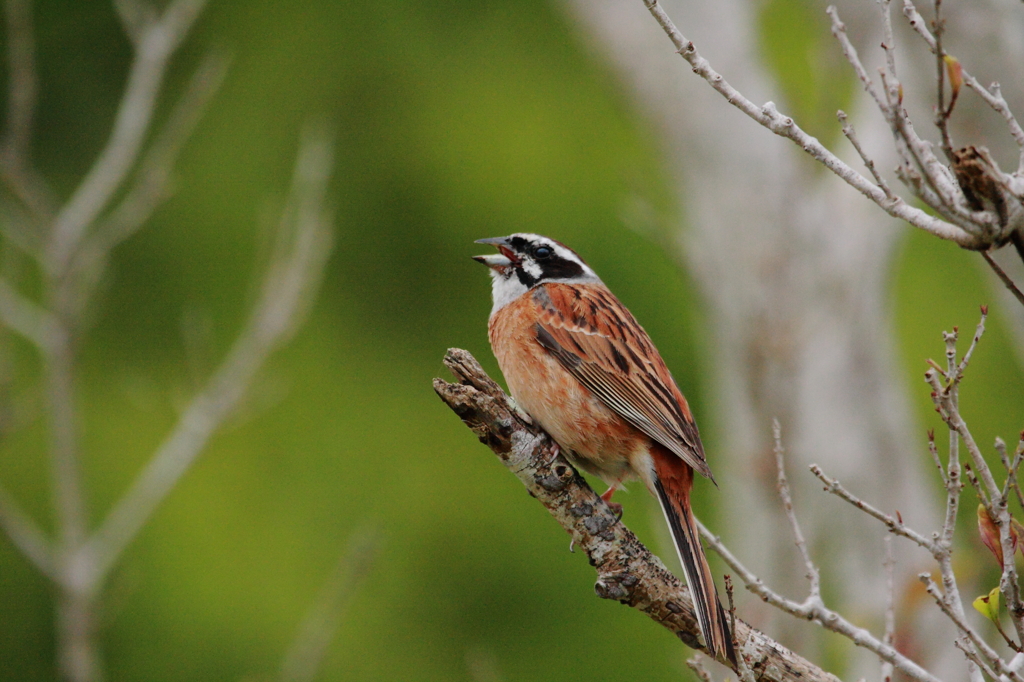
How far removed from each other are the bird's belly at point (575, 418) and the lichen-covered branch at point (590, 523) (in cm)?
58

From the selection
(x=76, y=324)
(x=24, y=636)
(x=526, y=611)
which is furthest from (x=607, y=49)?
(x=24, y=636)

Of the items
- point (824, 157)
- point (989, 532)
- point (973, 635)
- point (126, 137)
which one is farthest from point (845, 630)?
point (126, 137)

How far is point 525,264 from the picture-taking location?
545 cm

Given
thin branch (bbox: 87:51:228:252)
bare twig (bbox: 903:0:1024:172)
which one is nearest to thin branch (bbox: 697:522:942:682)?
bare twig (bbox: 903:0:1024:172)

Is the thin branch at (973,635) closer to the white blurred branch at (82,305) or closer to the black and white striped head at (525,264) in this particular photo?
the black and white striped head at (525,264)

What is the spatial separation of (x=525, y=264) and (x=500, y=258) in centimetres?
12

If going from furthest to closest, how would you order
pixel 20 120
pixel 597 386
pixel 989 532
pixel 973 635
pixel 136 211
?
pixel 136 211
pixel 20 120
pixel 597 386
pixel 989 532
pixel 973 635

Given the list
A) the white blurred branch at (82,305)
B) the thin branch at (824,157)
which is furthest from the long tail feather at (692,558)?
the white blurred branch at (82,305)

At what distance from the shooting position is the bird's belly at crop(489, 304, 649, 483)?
460cm

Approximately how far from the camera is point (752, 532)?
880cm

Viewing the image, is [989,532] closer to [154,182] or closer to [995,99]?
[995,99]

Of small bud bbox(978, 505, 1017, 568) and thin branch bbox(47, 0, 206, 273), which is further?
thin branch bbox(47, 0, 206, 273)

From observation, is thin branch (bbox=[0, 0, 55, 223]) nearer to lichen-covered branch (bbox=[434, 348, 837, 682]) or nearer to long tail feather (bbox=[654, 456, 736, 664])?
lichen-covered branch (bbox=[434, 348, 837, 682])

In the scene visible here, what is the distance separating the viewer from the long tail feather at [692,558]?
3.14 m
